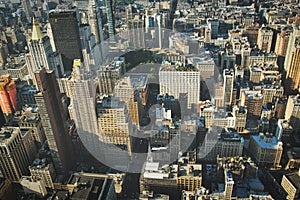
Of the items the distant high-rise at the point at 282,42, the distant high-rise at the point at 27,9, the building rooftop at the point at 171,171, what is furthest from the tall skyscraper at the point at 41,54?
the distant high-rise at the point at 27,9

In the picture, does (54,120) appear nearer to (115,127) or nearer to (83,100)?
(83,100)

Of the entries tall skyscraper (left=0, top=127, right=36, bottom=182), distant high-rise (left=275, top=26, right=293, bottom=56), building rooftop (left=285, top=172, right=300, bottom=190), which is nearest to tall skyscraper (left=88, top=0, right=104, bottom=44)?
tall skyscraper (left=0, top=127, right=36, bottom=182)

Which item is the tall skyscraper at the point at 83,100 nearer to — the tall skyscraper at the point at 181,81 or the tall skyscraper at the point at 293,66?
the tall skyscraper at the point at 181,81

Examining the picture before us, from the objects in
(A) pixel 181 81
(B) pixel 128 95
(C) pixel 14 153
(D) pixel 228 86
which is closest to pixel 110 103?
(B) pixel 128 95

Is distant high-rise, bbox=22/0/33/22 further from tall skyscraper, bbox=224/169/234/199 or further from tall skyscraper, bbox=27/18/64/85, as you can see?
tall skyscraper, bbox=224/169/234/199

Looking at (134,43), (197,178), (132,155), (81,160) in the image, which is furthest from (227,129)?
(134,43)

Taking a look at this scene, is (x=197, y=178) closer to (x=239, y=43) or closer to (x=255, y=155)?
(x=255, y=155)
